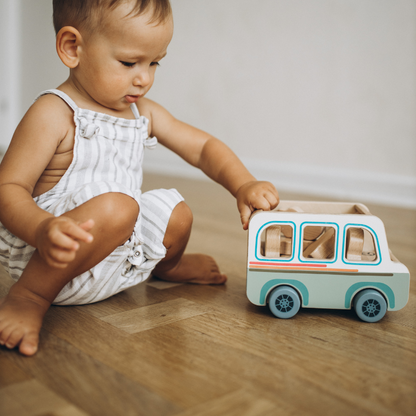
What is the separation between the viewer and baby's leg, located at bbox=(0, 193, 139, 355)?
595mm

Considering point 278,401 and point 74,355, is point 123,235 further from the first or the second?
point 278,401

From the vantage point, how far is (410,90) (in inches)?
69.4

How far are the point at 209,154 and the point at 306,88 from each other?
134cm

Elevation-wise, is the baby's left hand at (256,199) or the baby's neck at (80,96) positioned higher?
the baby's neck at (80,96)

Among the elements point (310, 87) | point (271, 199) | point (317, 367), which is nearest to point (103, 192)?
point (271, 199)

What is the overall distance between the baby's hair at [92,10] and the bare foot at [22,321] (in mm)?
391

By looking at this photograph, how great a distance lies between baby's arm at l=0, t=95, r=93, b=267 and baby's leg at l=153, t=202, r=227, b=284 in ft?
0.75

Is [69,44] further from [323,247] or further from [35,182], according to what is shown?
[323,247]

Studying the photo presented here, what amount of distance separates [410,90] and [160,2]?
1.35 meters

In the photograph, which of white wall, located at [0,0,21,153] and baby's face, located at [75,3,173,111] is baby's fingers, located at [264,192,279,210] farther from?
white wall, located at [0,0,21,153]

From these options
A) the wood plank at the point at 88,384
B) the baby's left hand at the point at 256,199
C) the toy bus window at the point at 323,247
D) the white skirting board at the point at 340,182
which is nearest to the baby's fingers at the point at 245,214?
the baby's left hand at the point at 256,199

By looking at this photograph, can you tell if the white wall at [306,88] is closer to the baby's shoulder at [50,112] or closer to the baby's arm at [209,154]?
the baby's arm at [209,154]

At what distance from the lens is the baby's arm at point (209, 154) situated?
771 mm

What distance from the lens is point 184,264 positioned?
2.82 ft
